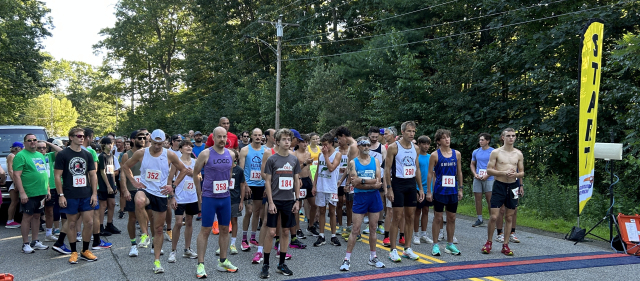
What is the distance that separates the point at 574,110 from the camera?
14781mm

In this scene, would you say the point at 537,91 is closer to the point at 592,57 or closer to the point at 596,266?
the point at 592,57

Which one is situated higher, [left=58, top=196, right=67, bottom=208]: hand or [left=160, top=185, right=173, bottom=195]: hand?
[left=160, top=185, right=173, bottom=195]: hand

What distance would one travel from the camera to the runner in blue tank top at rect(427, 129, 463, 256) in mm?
7332

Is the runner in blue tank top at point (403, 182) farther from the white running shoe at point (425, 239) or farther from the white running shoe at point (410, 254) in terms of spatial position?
the white running shoe at point (425, 239)

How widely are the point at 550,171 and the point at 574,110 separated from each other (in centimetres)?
227

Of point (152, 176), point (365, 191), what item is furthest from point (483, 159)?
point (152, 176)

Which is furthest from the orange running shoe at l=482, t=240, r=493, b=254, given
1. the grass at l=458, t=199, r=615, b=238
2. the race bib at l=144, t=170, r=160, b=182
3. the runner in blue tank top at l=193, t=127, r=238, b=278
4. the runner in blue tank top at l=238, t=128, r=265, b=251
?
the race bib at l=144, t=170, r=160, b=182

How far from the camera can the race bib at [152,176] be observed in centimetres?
673

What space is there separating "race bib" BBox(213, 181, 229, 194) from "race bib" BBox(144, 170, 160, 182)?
121cm

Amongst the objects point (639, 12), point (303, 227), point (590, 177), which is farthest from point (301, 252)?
point (639, 12)

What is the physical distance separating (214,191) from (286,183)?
0.98m

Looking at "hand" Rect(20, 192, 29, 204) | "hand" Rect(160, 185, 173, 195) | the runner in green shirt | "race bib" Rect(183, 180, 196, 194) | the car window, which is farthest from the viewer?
the car window

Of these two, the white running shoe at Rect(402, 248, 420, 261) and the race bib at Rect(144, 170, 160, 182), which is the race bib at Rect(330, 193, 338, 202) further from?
the race bib at Rect(144, 170, 160, 182)

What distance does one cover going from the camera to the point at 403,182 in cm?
695
